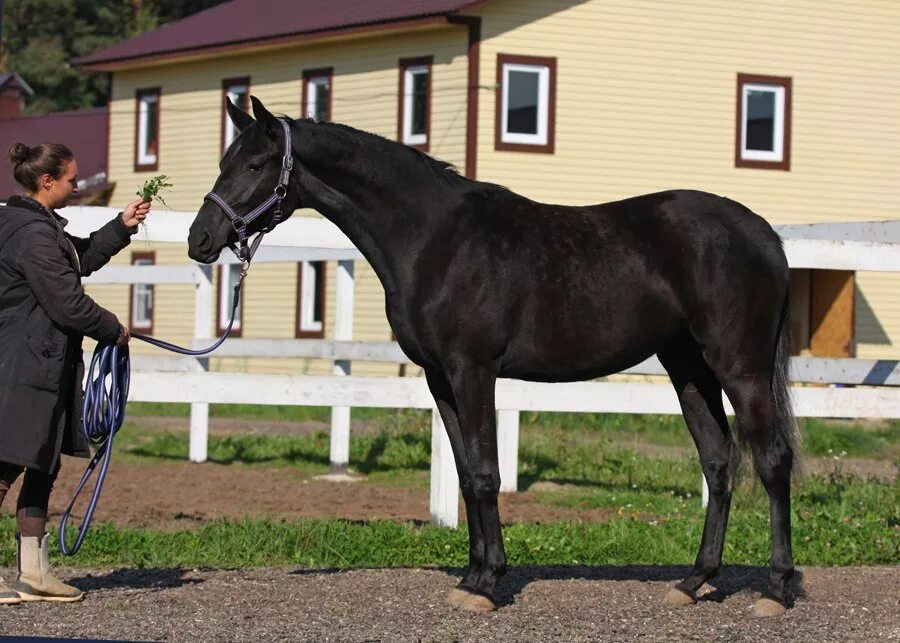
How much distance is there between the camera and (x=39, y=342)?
6316mm

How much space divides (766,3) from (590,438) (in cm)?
1204

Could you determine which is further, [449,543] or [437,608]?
[449,543]

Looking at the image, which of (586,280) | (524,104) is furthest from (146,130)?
(586,280)

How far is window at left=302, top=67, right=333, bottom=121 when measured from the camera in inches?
1045

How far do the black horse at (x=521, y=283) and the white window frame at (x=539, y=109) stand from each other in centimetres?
1667

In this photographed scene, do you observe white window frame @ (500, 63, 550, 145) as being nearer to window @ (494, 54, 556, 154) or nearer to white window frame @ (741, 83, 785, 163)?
window @ (494, 54, 556, 154)

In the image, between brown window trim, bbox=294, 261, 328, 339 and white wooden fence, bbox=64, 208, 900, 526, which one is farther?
brown window trim, bbox=294, 261, 328, 339

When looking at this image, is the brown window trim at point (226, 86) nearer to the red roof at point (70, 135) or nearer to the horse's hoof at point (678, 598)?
the red roof at point (70, 135)

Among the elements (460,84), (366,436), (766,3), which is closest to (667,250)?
(366,436)

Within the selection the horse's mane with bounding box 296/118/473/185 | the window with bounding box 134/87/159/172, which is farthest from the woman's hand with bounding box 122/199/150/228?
the window with bounding box 134/87/159/172

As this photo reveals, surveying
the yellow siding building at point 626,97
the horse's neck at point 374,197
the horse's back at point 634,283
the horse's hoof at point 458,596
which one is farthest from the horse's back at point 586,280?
the yellow siding building at point 626,97

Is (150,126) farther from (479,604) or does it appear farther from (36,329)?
(479,604)

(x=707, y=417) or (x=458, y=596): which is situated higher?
(x=707, y=417)

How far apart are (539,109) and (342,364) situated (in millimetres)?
11976
